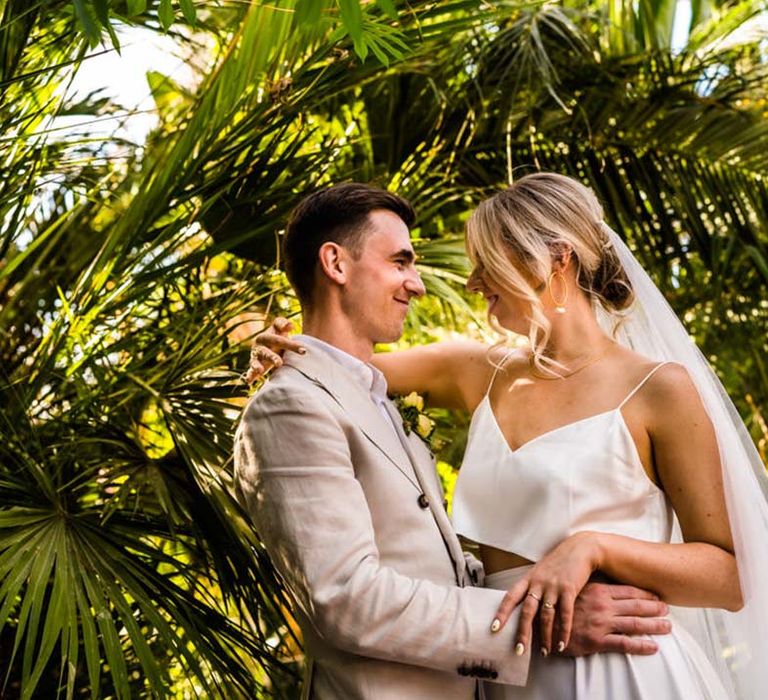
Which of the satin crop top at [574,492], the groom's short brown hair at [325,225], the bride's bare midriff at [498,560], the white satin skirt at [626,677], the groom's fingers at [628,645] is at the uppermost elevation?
the groom's short brown hair at [325,225]

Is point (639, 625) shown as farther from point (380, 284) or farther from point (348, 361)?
point (380, 284)

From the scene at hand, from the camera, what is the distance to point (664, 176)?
498cm

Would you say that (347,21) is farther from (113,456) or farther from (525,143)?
(525,143)

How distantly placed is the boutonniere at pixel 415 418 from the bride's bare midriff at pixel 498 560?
309 millimetres

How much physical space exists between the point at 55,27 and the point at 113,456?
137 cm

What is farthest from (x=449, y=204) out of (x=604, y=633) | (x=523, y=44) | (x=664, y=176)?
(x=604, y=633)

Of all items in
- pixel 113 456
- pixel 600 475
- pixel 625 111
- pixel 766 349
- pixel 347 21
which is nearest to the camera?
pixel 347 21

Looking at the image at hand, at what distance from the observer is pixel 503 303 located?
308 centimetres

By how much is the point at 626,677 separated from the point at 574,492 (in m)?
0.45

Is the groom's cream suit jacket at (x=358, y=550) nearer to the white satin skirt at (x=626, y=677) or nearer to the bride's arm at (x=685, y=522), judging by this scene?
the white satin skirt at (x=626, y=677)

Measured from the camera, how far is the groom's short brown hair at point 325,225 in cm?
300

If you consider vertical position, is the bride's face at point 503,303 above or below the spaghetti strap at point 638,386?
above

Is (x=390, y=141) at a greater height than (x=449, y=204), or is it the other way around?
(x=390, y=141)

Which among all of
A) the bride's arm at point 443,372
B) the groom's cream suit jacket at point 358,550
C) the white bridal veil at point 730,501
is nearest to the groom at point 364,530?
the groom's cream suit jacket at point 358,550
